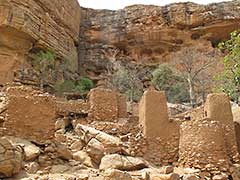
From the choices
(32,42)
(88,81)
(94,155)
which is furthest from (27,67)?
(94,155)

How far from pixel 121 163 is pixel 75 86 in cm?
2221

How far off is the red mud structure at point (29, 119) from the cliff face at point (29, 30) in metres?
16.8

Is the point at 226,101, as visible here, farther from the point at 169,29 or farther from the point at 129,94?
the point at 169,29

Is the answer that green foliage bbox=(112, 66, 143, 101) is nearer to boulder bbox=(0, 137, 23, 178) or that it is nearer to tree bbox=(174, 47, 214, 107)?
tree bbox=(174, 47, 214, 107)

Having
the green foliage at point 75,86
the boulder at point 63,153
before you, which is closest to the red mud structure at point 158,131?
the boulder at point 63,153

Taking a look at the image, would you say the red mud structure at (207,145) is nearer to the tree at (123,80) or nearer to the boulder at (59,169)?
the boulder at (59,169)

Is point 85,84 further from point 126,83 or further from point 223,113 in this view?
point 223,113

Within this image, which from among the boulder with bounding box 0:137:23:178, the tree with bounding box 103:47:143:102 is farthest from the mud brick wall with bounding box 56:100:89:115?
the tree with bounding box 103:47:143:102

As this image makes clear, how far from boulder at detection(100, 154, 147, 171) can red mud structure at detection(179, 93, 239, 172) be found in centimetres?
140

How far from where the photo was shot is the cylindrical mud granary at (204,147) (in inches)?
383

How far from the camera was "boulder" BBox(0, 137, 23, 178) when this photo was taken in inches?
290

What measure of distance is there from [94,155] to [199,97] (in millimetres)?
19779

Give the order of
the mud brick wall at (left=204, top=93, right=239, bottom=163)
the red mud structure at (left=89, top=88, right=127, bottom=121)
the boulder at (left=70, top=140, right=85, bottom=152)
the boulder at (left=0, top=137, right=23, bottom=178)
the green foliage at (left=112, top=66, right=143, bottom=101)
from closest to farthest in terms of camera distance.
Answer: the boulder at (left=0, top=137, right=23, bottom=178)
the boulder at (left=70, top=140, right=85, bottom=152)
the mud brick wall at (left=204, top=93, right=239, bottom=163)
the red mud structure at (left=89, top=88, right=127, bottom=121)
the green foliage at (left=112, top=66, right=143, bottom=101)

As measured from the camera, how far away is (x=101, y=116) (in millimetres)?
13648
